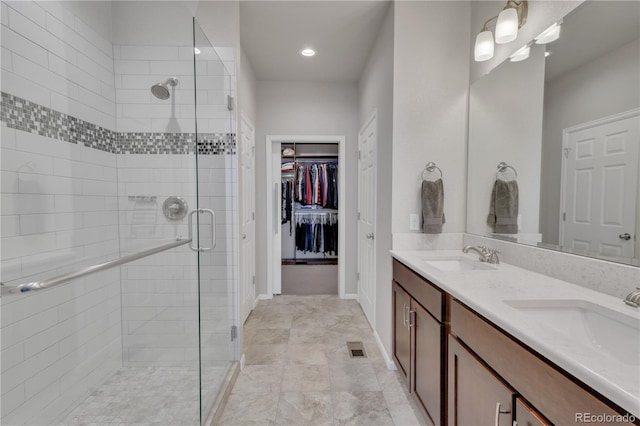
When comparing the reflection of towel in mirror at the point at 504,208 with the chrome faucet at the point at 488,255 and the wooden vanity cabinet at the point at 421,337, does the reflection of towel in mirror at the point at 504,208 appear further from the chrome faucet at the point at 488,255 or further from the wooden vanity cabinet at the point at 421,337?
the wooden vanity cabinet at the point at 421,337

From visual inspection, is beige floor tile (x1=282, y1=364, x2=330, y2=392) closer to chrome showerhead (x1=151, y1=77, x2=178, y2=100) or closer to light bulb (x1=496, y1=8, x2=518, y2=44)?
chrome showerhead (x1=151, y1=77, x2=178, y2=100)

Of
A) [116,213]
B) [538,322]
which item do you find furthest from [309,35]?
[538,322]

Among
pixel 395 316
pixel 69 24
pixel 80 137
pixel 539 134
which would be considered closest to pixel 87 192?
pixel 80 137

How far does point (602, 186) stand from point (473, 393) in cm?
96

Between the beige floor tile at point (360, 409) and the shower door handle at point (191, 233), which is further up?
the shower door handle at point (191, 233)

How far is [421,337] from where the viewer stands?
154 cm

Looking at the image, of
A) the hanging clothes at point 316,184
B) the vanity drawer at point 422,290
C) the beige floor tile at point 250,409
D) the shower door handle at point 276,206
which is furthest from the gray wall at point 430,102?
the hanging clothes at point 316,184

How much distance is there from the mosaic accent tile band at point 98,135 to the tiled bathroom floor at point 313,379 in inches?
64.6

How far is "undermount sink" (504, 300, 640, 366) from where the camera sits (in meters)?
0.82

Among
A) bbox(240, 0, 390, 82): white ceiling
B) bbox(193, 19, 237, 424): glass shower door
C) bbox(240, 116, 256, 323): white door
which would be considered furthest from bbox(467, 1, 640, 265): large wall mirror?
bbox(240, 116, 256, 323): white door

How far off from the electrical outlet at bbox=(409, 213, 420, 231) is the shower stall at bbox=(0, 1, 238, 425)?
1294mm

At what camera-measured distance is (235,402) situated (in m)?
1.77

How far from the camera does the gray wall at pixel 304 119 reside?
3.47 metres

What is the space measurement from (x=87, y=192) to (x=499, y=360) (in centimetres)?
215
